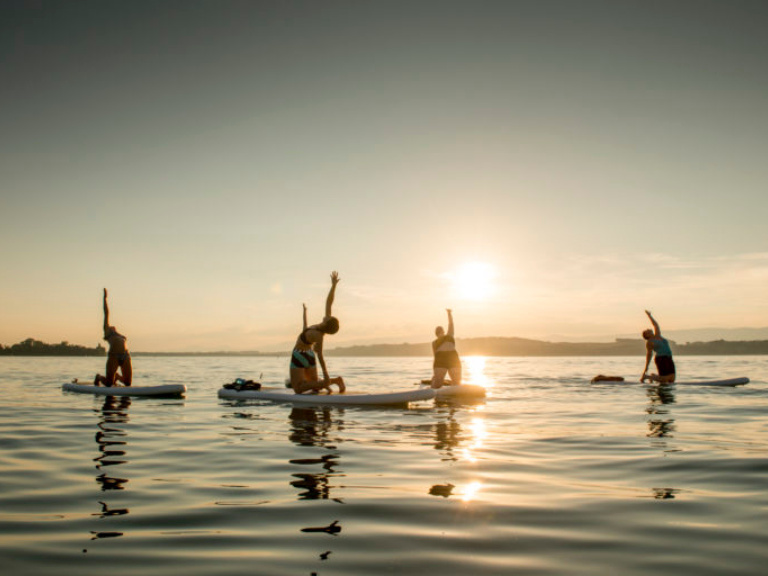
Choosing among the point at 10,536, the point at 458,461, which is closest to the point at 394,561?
the point at 10,536

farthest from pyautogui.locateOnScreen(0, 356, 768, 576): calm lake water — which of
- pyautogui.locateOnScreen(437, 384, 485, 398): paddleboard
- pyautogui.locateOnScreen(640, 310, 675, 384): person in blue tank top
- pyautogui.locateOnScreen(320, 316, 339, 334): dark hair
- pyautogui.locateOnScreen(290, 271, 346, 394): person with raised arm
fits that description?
pyautogui.locateOnScreen(640, 310, 675, 384): person in blue tank top

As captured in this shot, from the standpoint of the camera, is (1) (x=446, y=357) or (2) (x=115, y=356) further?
(2) (x=115, y=356)

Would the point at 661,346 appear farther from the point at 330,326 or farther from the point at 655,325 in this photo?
the point at 330,326

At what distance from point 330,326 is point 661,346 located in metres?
14.3

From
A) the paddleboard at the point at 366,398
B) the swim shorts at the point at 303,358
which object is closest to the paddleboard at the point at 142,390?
the paddleboard at the point at 366,398

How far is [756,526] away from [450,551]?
2811mm

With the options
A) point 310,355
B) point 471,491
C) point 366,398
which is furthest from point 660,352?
point 471,491

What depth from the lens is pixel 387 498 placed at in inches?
243

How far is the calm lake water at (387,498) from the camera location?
172 inches

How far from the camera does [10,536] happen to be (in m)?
4.90

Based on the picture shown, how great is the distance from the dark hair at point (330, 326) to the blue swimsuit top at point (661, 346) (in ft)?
45.4

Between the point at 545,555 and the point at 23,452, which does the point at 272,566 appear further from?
the point at 23,452

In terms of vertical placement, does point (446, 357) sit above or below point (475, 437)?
above

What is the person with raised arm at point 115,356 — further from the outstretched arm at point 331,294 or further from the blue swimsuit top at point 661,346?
the blue swimsuit top at point 661,346
